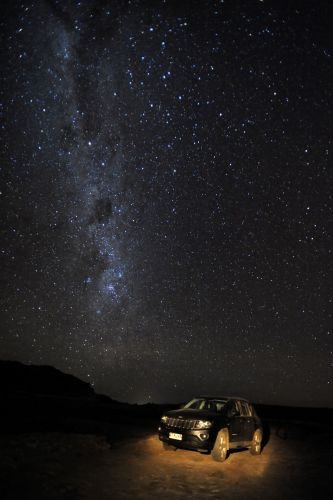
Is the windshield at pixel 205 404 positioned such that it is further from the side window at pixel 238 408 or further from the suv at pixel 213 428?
the side window at pixel 238 408

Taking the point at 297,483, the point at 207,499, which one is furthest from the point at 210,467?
the point at 207,499

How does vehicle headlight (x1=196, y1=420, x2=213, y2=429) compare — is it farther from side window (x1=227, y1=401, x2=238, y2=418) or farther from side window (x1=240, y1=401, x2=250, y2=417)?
side window (x1=240, y1=401, x2=250, y2=417)

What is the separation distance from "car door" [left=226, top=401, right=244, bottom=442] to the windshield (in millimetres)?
606

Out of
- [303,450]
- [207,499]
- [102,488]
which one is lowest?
[303,450]

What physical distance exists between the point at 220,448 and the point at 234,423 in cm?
105

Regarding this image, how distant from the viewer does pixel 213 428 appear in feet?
36.2

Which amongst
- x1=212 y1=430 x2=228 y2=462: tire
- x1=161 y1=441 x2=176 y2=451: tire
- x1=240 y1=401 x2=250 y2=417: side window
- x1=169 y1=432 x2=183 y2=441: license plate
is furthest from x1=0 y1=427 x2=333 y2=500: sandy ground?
x1=240 y1=401 x2=250 y2=417: side window

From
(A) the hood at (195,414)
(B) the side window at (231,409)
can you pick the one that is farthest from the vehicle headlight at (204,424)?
(B) the side window at (231,409)

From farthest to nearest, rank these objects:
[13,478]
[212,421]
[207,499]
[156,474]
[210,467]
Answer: [212,421] < [210,467] < [156,474] < [13,478] < [207,499]

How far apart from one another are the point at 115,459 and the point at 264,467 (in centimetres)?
376

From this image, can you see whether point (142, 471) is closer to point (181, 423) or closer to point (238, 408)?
point (181, 423)

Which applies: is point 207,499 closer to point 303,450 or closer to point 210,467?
point 210,467

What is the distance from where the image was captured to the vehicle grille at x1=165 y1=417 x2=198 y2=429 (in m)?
11.1

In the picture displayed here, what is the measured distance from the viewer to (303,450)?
45.7ft
